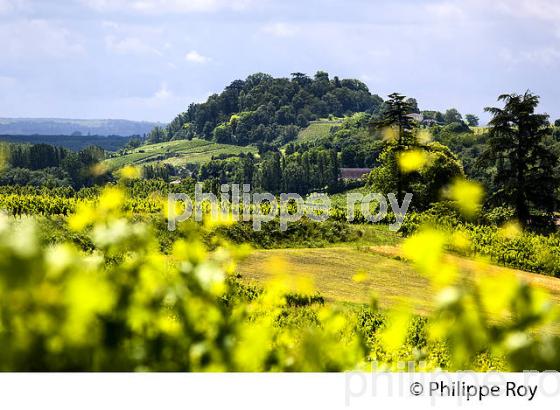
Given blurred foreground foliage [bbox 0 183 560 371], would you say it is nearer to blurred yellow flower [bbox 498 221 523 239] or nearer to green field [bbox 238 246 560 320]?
green field [bbox 238 246 560 320]

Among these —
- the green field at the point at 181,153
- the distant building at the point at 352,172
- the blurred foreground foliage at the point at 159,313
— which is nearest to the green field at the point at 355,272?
the blurred foreground foliage at the point at 159,313

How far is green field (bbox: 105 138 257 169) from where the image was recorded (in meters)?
118

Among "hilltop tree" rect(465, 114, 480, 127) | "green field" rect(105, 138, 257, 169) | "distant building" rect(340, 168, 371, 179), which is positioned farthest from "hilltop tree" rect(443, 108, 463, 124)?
"distant building" rect(340, 168, 371, 179)

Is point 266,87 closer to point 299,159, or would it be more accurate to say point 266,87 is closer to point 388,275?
point 299,159

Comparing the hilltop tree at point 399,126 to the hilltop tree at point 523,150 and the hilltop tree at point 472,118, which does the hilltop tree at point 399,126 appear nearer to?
the hilltop tree at point 523,150

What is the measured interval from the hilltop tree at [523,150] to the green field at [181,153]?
9396 cm

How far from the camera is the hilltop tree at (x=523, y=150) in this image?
20656mm

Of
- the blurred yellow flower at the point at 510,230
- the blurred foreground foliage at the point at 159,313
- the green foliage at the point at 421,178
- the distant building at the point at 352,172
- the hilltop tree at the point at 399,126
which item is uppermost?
the hilltop tree at the point at 399,126

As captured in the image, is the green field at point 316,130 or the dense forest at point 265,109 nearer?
the green field at point 316,130

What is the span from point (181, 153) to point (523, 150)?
109 meters

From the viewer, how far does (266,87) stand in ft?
479

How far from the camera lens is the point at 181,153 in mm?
125500

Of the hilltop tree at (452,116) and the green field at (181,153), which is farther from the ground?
the hilltop tree at (452,116)
